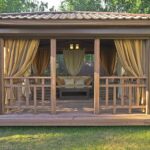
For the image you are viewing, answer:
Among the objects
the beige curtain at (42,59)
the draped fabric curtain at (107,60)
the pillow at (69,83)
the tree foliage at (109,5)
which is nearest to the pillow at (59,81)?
the pillow at (69,83)

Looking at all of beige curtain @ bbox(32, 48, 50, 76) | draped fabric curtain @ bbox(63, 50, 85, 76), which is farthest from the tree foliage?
beige curtain @ bbox(32, 48, 50, 76)

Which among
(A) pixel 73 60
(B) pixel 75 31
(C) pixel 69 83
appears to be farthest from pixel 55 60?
(A) pixel 73 60

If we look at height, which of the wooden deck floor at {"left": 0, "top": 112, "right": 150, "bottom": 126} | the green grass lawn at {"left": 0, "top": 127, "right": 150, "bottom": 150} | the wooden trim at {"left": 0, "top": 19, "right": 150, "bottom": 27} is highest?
the wooden trim at {"left": 0, "top": 19, "right": 150, "bottom": 27}

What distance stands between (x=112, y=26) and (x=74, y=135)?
2.97m

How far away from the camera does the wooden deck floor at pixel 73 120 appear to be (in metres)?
8.05

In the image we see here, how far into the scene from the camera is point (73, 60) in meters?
13.9

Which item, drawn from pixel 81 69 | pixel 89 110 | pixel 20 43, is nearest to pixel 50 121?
pixel 89 110

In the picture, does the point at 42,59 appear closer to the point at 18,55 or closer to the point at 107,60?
the point at 107,60

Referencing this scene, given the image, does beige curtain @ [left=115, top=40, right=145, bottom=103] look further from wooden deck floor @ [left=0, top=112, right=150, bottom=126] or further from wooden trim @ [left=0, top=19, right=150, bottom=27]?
wooden deck floor @ [left=0, top=112, right=150, bottom=126]

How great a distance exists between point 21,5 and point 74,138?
1383 inches

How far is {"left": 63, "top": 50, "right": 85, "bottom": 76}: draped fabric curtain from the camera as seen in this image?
545 inches

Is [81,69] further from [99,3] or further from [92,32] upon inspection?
[99,3]

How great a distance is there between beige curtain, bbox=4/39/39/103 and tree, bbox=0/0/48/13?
26639 mm

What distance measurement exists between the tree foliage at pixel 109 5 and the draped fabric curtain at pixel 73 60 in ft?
44.0
